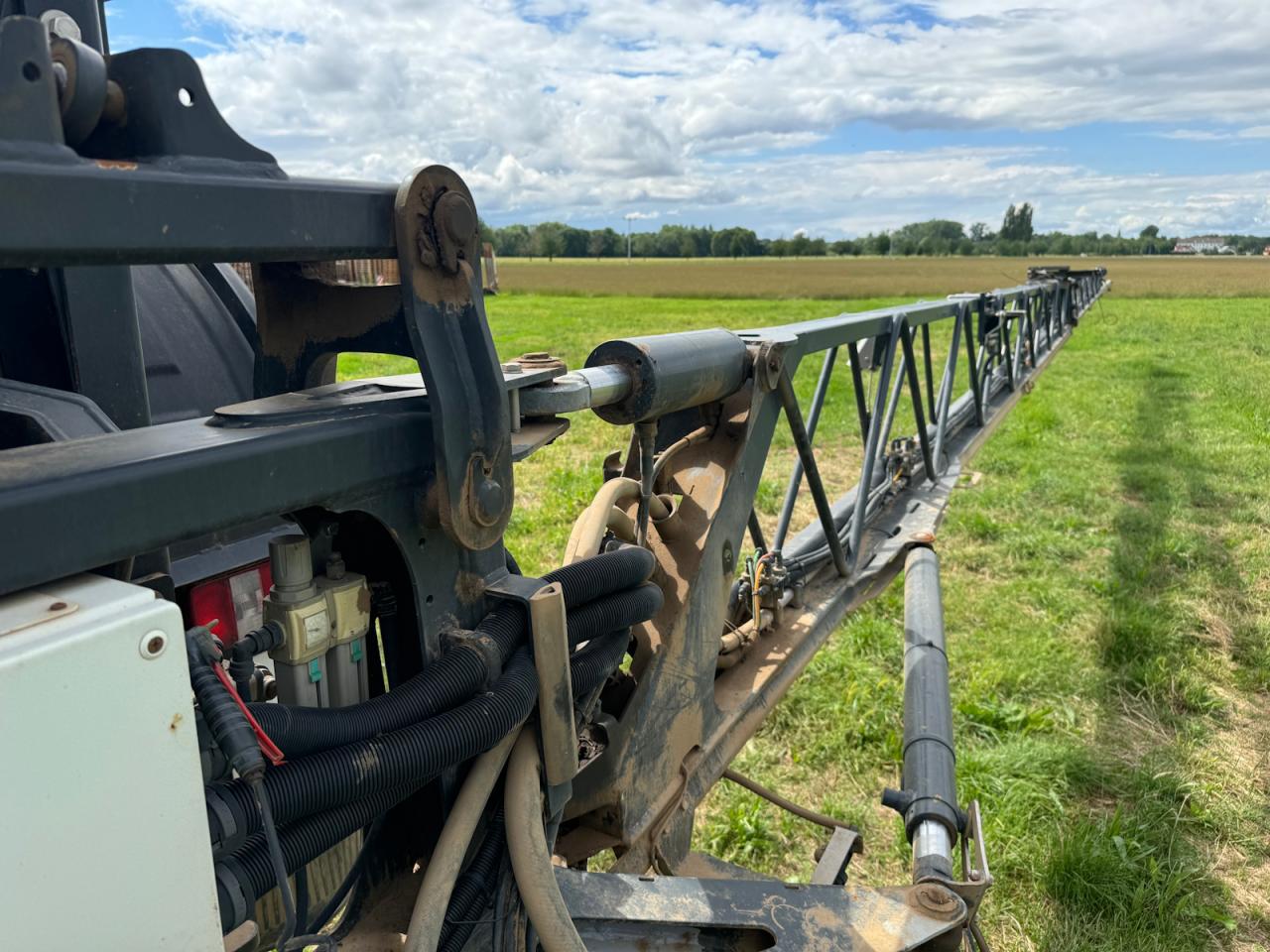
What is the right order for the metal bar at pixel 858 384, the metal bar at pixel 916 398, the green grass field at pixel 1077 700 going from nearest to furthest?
the green grass field at pixel 1077 700
the metal bar at pixel 858 384
the metal bar at pixel 916 398

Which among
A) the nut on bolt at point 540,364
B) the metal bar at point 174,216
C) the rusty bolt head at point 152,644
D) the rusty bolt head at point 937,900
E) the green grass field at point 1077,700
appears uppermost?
the metal bar at point 174,216

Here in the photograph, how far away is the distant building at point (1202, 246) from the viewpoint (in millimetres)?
79250

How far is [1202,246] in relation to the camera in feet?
262

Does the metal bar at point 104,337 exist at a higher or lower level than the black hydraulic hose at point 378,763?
higher

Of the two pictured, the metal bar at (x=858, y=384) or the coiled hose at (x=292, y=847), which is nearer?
the coiled hose at (x=292, y=847)

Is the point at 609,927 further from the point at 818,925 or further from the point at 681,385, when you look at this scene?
the point at 681,385

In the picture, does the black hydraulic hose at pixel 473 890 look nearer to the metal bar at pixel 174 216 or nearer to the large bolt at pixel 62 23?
the metal bar at pixel 174 216

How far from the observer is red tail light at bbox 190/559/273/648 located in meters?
1.88

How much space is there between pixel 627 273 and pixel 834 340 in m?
52.9

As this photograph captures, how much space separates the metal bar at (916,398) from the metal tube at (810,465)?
972 mm


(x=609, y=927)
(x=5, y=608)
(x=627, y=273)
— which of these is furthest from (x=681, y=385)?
(x=627, y=273)

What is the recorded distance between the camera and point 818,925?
1.65 metres

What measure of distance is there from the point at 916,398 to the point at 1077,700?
1463mm

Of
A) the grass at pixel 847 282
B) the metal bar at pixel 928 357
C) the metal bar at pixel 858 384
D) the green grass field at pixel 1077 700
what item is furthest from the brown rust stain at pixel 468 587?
the grass at pixel 847 282
